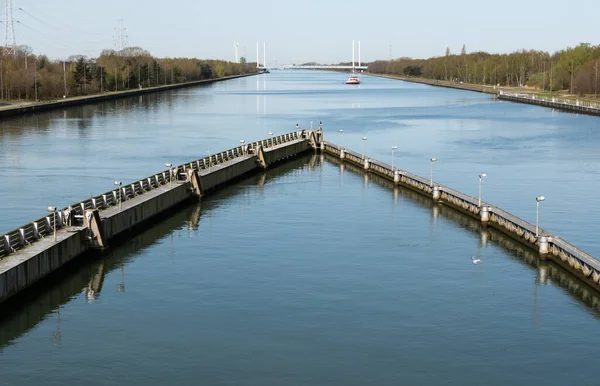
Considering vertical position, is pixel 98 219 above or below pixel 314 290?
above

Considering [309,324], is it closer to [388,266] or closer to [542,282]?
[388,266]

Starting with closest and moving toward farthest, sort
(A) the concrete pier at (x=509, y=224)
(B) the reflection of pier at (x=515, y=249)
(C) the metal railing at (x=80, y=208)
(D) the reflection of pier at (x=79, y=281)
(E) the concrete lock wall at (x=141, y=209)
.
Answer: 1. (D) the reflection of pier at (x=79, y=281)
2. (B) the reflection of pier at (x=515, y=249)
3. (C) the metal railing at (x=80, y=208)
4. (A) the concrete pier at (x=509, y=224)
5. (E) the concrete lock wall at (x=141, y=209)

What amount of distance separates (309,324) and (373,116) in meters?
120

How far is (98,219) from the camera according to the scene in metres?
47.6

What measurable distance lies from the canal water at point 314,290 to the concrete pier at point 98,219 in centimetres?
113

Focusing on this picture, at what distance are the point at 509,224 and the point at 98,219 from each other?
23.8m

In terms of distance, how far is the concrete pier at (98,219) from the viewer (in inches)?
1576

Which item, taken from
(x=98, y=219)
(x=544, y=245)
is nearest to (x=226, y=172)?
(x=98, y=219)

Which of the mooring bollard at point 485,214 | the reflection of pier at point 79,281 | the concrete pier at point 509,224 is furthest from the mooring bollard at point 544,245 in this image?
the reflection of pier at point 79,281

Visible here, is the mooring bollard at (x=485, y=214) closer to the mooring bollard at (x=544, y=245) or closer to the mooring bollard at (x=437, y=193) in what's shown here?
the mooring bollard at (x=437, y=193)

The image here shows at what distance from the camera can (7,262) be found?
39000 mm

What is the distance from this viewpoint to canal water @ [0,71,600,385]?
3159 centimetres

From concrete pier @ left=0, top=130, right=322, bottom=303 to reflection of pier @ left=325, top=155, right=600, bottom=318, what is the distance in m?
14.5

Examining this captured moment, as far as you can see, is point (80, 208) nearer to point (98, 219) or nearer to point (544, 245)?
point (98, 219)
